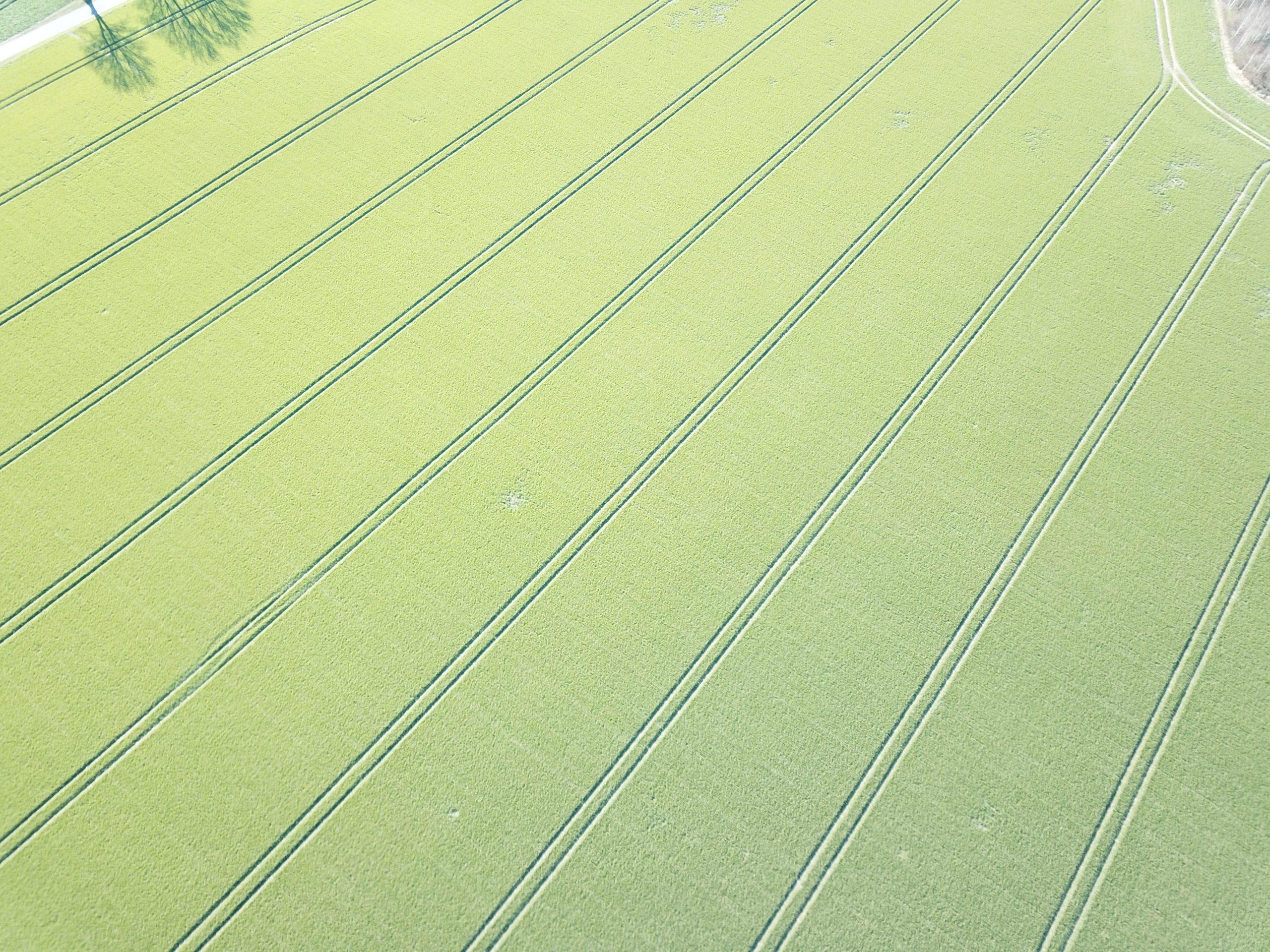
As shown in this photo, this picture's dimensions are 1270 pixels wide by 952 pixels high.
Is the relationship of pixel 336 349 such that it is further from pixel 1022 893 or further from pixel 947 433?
pixel 1022 893

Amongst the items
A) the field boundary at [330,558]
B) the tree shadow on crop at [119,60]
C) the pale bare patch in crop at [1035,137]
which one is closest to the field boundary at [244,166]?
the tree shadow on crop at [119,60]

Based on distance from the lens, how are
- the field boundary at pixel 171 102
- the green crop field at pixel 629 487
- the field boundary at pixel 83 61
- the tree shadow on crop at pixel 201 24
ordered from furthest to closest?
the tree shadow on crop at pixel 201 24, the field boundary at pixel 83 61, the field boundary at pixel 171 102, the green crop field at pixel 629 487

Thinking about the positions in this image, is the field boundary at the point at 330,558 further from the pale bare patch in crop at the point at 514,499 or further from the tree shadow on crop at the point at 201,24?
the tree shadow on crop at the point at 201,24

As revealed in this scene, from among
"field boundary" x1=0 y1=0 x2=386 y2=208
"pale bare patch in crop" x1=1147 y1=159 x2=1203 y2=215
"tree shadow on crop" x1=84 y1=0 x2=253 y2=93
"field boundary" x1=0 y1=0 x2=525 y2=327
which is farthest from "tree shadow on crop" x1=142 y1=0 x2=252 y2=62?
"pale bare patch in crop" x1=1147 y1=159 x2=1203 y2=215

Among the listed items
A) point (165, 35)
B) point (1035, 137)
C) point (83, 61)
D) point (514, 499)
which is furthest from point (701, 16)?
point (83, 61)

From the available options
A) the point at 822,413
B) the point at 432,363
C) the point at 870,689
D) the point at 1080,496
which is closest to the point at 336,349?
the point at 432,363
